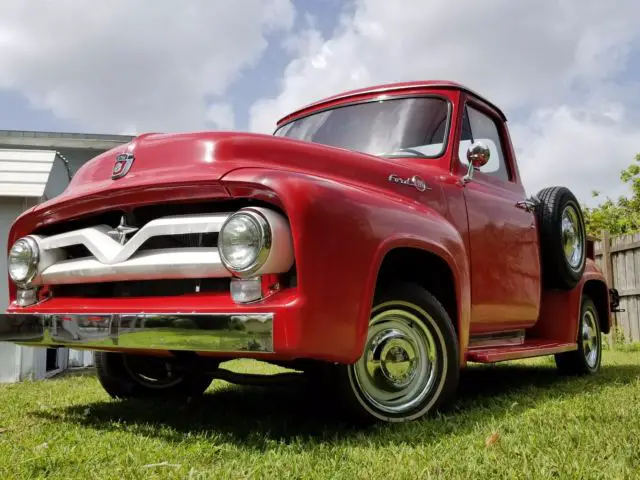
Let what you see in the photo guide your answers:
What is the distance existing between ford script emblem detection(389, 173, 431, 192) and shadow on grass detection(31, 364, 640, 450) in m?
1.13

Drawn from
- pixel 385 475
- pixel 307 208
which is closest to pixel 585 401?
pixel 385 475

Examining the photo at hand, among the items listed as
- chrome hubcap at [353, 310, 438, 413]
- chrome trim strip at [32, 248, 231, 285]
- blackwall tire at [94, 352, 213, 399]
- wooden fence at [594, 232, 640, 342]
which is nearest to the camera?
chrome trim strip at [32, 248, 231, 285]

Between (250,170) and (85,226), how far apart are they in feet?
3.64

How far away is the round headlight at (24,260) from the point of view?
3.25m

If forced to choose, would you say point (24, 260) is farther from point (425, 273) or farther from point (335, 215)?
point (425, 273)

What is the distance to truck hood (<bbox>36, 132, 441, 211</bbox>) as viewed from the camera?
106 inches

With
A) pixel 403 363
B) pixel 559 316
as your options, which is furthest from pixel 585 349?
pixel 403 363

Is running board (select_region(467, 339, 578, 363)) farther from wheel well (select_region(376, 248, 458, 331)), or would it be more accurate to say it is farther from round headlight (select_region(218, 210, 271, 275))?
round headlight (select_region(218, 210, 271, 275))

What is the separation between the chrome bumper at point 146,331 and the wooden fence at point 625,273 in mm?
8236

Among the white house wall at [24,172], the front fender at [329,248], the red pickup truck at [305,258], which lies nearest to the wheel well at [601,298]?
the red pickup truck at [305,258]

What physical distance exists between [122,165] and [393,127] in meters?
1.59

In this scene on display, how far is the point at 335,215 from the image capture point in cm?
249

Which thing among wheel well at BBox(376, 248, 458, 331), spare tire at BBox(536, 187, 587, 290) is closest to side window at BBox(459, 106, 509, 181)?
spare tire at BBox(536, 187, 587, 290)

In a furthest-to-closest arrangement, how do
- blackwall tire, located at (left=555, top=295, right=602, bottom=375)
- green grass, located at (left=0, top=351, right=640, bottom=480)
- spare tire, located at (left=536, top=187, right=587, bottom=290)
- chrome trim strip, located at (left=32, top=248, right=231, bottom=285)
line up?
blackwall tire, located at (left=555, top=295, right=602, bottom=375)
spare tire, located at (left=536, top=187, right=587, bottom=290)
chrome trim strip, located at (left=32, top=248, right=231, bottom=285)
green grass, located at (left=0, top=351, right=640, bottom=480)
